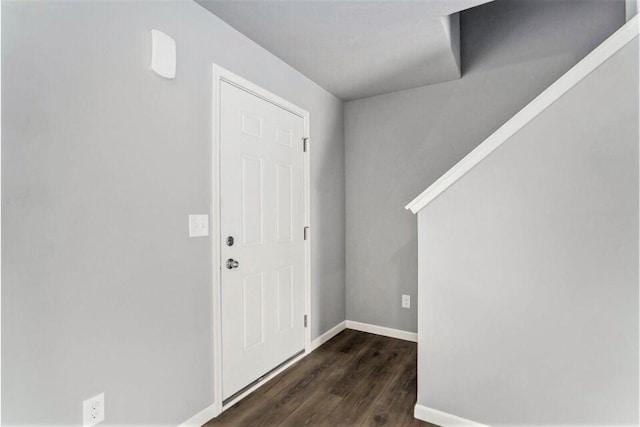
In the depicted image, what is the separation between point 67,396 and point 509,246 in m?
2.09

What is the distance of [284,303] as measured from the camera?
8.31 feet

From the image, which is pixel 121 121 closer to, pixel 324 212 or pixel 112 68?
pixel 112 68

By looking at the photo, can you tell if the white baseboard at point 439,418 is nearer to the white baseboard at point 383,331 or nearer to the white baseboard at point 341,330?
the white baseboard at point 341,330

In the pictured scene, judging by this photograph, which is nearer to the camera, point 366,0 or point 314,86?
point 366,0

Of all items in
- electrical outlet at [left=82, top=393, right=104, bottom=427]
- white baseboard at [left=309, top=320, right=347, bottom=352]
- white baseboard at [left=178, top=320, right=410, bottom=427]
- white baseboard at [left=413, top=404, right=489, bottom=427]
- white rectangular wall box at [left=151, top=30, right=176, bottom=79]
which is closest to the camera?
electrical outlet at [left=82, top=393, right=104, bottom=427]

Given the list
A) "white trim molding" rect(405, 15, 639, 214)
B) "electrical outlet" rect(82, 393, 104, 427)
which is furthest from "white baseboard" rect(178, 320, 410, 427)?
"white trim molding" rect(405, 15, 639, 214)

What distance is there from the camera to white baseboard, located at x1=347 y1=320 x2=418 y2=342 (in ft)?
9.91

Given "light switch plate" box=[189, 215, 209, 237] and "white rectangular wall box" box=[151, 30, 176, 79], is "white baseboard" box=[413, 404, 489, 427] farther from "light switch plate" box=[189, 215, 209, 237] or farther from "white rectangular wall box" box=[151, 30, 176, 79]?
"white rectangular wall box" box=[151, 30, 176, 79]

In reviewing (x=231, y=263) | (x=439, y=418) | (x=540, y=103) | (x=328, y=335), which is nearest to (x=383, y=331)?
(x=328, y=335)

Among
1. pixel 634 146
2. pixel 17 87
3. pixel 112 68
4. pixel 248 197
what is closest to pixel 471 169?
pixel 634 146

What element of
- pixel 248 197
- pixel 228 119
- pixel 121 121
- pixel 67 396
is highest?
pixel 228 119

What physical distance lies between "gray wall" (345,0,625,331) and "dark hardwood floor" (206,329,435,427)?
59cm

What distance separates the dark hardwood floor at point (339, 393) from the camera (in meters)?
1.88

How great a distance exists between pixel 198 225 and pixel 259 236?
552 millimetres
